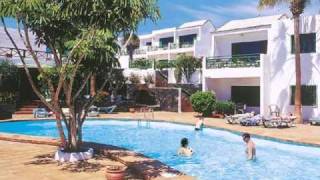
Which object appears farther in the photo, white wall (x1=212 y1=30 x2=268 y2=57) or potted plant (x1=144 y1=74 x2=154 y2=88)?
potted plant (x1=144 y1=74 x2=154 y2=88)

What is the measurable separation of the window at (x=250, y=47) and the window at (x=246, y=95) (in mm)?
2674

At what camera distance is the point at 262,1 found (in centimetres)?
2573

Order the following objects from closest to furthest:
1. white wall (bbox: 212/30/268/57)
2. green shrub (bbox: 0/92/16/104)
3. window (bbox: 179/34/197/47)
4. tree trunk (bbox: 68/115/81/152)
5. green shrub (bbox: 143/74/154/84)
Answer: tree trunk (bbox: 68/115/81/152) → green shrub (bbox: 0/92/16/104) → white wall (bbox: 212/30/268/57) → green shrub (bbox: 143/74/154/84) → window (bbox: 179/34/197/47)

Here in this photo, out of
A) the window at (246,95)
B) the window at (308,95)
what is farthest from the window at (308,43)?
the window at (246,95)

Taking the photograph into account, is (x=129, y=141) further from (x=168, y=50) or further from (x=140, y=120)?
(x=168, y=50)

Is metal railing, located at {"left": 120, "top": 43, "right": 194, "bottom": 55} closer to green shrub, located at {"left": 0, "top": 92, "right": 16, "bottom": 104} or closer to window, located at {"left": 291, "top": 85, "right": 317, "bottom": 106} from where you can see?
green shrub, located at {"left": 0, "top": 92, "right": 16, "bottom": 104}

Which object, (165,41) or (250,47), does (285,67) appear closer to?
(250,47)

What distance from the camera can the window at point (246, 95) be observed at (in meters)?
32.4

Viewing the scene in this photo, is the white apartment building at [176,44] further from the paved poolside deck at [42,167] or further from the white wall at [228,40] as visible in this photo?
the paved poolside deck at [42,167]

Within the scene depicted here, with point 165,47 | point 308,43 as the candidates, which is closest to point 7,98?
point 308,43

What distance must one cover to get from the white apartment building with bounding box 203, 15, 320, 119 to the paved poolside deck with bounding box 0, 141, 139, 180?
17.5 meters

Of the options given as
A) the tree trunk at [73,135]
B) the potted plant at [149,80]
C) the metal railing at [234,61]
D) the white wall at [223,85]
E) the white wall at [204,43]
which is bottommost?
the tree trunk at [73,135]

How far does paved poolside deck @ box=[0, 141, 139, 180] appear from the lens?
11008mm

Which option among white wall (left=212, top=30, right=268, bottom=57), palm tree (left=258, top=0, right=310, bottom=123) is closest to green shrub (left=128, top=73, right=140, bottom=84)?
white wall (left=212, top=30, right=268, bottom=57)
